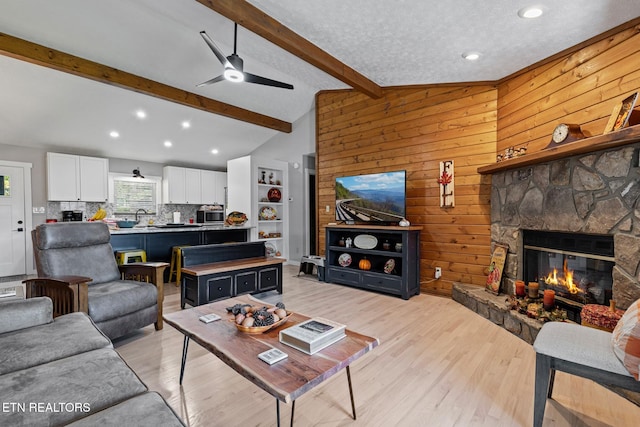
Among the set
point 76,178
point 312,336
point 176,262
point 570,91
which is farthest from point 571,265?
point 76,178

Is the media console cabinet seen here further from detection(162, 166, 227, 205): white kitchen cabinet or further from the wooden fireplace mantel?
detection(162, 166, 227, 205): white kitchen cabinet

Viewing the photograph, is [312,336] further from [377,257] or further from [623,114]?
[377,257]

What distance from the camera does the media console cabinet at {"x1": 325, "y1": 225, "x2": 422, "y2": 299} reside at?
13.2 ft

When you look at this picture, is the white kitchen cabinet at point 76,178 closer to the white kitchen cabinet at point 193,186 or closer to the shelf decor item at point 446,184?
the white kitchen cabinet at point 193,186

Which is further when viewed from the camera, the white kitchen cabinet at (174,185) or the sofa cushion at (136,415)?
the white kitchen cabinet at (174,185)

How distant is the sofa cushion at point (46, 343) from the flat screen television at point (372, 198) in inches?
138

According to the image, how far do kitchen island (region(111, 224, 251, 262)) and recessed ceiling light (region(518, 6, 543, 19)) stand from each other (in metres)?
4.66

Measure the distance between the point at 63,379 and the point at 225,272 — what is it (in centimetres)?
234

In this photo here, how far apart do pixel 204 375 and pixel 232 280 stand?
1.57m

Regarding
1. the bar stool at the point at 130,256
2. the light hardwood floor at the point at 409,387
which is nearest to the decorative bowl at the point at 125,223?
the bar stool at the point at 130,256

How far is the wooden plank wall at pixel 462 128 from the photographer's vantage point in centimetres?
262

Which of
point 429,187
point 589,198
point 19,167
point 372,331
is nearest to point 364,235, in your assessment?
point 429,187

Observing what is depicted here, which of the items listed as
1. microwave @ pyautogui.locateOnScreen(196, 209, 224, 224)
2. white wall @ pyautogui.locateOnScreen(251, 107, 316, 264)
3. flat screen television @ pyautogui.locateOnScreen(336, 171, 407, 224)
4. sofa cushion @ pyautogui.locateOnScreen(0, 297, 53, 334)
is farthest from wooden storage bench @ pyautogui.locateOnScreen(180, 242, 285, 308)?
microwave @ pyautogui.locateOnScreen(196, 209, 224, 224)

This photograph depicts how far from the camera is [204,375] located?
6.91ft
